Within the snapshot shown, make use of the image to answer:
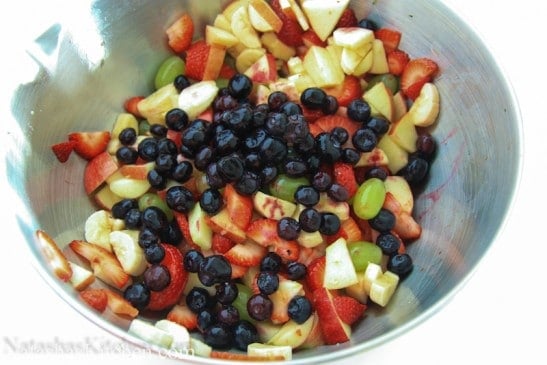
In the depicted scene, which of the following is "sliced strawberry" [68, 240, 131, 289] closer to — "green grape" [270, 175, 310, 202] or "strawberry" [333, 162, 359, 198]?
"green grape" [270, 175, 310, 202]

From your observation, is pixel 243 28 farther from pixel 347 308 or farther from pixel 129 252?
pixel 347 308

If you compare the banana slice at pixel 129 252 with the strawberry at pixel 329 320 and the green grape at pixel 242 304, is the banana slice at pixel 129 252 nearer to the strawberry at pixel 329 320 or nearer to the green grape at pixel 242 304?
the green grape at pixel 242 304

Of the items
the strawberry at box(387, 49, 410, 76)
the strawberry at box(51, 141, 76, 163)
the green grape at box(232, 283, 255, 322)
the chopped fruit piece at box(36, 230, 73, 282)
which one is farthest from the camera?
the strawberry at box(387, 49, 410, 76)

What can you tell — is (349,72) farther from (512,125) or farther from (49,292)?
(49,292)

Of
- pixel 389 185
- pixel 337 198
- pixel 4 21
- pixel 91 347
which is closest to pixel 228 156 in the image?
pixel 337 198

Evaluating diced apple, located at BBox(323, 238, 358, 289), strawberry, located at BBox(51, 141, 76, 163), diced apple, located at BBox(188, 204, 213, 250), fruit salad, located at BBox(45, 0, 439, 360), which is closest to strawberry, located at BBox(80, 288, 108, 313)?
fruit salad, located at BBox(45, 0, 439, 360)
